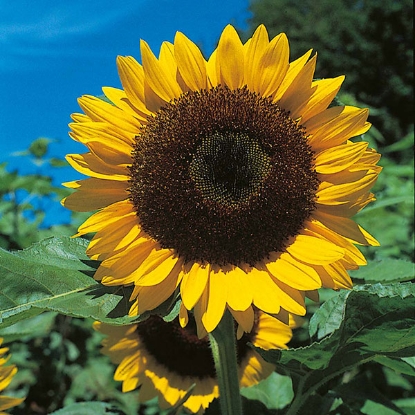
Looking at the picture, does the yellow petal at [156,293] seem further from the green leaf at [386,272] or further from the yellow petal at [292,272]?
the green leaf at [386,272]

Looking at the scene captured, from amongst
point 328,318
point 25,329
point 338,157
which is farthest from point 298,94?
point 25,329

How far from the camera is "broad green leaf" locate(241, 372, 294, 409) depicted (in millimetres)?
1975

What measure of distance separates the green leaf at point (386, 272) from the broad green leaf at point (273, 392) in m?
0.44

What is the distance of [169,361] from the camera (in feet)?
7.12

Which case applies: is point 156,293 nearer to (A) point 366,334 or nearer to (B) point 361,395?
(A) point 366,334

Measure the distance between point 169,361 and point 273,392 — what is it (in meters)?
0.38

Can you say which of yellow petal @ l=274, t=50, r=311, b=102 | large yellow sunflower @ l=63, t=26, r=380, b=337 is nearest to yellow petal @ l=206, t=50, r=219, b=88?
large yellow sunflower @ l=63, t=26, r=380, b=337

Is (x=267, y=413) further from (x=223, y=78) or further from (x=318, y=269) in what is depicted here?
(x=223, y=78)

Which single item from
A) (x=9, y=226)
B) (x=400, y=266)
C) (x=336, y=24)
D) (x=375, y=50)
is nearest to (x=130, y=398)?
(x=9, y=226)

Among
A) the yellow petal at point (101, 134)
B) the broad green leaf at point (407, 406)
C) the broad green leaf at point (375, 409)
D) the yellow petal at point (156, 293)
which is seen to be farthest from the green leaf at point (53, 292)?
the broad green leaf at point (407, 406)

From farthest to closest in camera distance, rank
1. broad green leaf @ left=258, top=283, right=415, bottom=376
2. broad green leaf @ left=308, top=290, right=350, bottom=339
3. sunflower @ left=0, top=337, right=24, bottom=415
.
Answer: sunflower @ left=0, top=337, right=24, bottom=415 → broad green leaf @ left=308, top=290, right=350, bottom=339 → broad green leaf @ left=258, top=283, right=415, bottom=376

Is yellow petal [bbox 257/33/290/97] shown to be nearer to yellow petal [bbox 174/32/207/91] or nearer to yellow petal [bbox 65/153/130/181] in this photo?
yellow petal [bbox 174/32/207/91]

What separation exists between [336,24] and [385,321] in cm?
3282

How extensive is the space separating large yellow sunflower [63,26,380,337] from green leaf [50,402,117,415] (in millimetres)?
810
